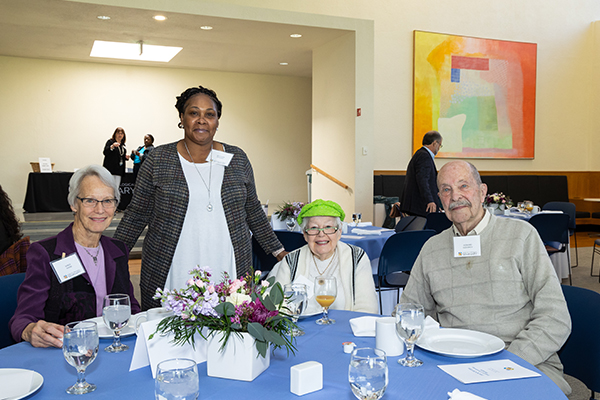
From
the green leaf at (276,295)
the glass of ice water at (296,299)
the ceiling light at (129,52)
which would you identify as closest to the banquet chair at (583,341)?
the glass of ice water at (296,299)

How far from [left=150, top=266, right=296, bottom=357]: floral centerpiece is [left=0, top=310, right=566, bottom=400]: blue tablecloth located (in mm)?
105

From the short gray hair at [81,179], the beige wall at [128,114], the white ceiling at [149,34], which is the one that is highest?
the white ceiling at [149,34]

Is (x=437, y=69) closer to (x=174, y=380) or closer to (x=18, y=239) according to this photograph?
(x=18, y=239)

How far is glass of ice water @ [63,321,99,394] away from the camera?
4.09 ft

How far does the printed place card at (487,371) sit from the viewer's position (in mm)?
1330

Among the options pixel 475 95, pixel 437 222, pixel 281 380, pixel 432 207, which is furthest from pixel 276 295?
pixel 475 95

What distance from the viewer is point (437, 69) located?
9492mm

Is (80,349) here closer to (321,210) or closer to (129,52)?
(321,210)

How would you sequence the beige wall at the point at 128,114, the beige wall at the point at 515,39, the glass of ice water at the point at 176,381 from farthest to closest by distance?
the beige wall at the point at 128,114 → the beige wall at the point at 515,39 → the glass of ice water at the point at 176,381

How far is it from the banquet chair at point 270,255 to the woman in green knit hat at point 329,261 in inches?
44.7

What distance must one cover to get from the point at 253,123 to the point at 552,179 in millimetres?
7289

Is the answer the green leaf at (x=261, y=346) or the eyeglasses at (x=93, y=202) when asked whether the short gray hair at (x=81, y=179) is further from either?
the green leaf at (x=261, y=346)

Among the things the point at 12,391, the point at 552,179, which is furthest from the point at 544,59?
the point at 12,391

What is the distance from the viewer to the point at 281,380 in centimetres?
134
